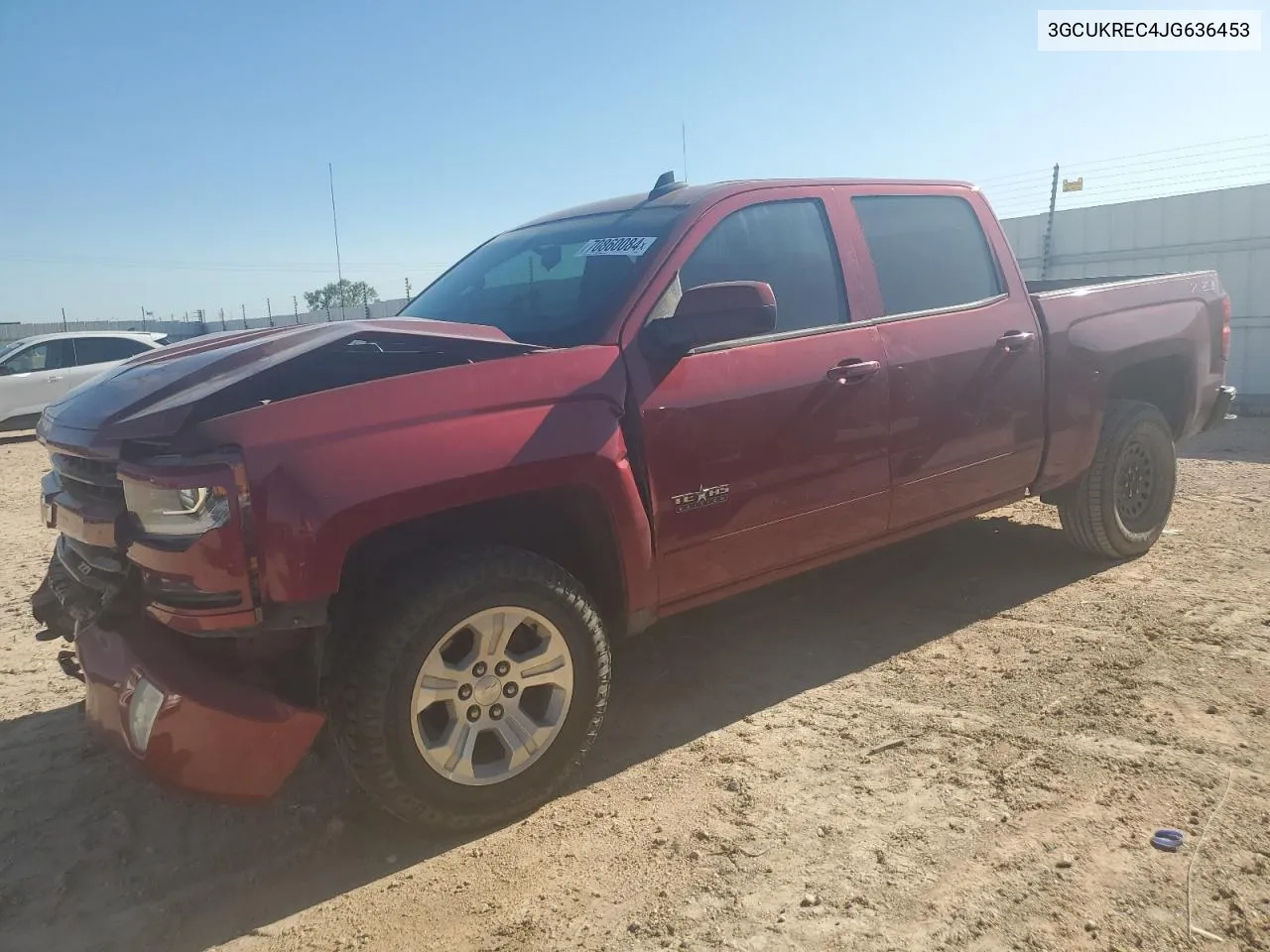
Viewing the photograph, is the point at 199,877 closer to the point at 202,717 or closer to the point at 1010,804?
the point at 202,717

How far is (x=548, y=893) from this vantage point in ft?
8.42

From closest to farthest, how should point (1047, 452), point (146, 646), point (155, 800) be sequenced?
point (146, 646) → point (155, 800) → point (1047, 452)

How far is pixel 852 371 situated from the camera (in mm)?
3637

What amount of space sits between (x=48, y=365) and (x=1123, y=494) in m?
15.0

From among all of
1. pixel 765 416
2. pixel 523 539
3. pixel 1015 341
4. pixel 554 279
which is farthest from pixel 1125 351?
pixel 523 539

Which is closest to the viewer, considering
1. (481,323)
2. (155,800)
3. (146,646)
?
(146,646)

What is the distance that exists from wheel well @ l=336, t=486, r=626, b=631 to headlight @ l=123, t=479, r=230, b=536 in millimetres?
383

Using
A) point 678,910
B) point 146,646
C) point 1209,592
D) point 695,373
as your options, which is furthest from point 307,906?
point 1209,592

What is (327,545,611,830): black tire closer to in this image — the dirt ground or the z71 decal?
the dirt ground

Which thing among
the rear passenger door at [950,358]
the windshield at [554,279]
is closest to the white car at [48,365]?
the windshield at [554,279]

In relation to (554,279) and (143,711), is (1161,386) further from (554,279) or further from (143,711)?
(143,711)

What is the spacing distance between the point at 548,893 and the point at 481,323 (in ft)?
6.89

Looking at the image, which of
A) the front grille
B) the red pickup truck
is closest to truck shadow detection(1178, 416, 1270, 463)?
the red pickup truck

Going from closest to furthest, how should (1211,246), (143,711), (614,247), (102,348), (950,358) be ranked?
1. (143,711)
2. (614,247)
3. (950,358)
4. (1211,246)
5. (102,348)
